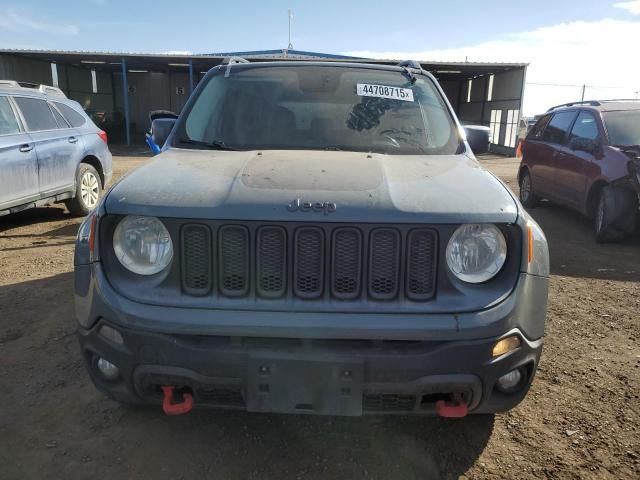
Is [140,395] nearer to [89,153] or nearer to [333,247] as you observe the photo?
[333,247]

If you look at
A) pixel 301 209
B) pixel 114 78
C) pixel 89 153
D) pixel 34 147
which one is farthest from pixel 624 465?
pixel 114 78

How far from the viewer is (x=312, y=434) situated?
2.74 metres

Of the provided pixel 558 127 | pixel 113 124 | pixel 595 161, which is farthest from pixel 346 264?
pixel 113 124

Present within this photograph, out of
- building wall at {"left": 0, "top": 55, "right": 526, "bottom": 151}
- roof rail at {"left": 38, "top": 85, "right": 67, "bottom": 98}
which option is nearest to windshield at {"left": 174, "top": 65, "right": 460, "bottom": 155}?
roof rail at {"left": 38, "top": 85, "right": 67, "bottom": 98}

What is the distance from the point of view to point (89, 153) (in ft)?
26.1

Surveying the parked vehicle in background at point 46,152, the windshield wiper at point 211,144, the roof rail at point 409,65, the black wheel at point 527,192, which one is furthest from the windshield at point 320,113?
the black wheel at point 527,192

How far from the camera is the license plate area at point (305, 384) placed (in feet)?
6.75

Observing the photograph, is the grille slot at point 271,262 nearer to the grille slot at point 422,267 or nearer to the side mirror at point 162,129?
the grille slot at point 422,267

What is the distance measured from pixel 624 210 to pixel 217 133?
561cm

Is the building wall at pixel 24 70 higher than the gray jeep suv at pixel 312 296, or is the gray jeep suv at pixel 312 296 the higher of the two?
the building wall at pixel 24 70

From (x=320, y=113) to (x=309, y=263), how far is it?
4.87 ft

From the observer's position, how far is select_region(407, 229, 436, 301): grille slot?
215cm

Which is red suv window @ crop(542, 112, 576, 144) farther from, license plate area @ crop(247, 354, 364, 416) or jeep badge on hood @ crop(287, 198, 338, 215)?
license plate area @ crop(247, 354, 364, 416)

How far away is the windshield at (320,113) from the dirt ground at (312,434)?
5.21 feet
